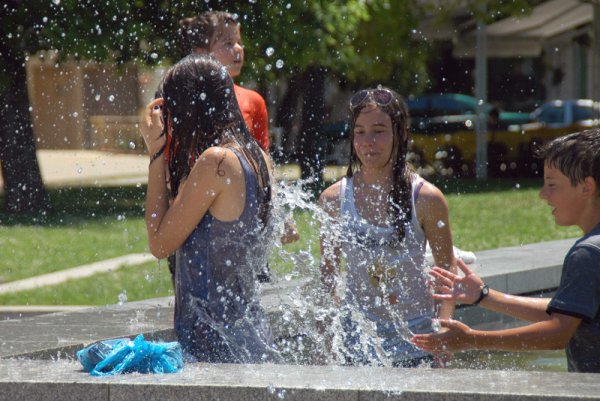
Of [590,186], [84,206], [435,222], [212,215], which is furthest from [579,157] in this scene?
[84,206]

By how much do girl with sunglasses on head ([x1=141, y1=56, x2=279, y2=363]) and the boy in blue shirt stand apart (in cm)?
72

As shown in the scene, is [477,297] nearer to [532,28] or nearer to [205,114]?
[205,114]

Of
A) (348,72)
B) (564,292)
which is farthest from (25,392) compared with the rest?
(348,72)

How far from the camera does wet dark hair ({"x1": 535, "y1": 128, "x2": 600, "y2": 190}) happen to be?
3.52m

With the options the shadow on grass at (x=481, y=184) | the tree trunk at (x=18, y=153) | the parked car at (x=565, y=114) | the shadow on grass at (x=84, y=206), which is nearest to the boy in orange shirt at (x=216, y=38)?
the shadow on grass at (x=84, y=206)

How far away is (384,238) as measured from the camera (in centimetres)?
441

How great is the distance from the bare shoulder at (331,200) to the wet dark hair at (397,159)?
11 centimetres

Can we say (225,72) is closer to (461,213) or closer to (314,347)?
(314,347)

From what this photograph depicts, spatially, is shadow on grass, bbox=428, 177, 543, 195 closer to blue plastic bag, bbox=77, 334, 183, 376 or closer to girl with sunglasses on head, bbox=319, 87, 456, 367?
girl with sunglasses on head, bbox=319, 87, 456, 367

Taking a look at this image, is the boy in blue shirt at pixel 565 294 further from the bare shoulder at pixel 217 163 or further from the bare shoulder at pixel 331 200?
the bare shoulder at pixel 331 200

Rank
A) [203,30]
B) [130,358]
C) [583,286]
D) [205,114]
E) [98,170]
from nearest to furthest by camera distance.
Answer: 1. [583,286]
2. [130,358]
3. [205,114]
4. [203,30]
5. [98,170]

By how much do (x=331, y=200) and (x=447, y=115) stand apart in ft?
85.4

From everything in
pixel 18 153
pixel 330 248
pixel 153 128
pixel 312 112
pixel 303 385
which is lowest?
pixel 312 112

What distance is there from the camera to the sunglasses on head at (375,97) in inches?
183
